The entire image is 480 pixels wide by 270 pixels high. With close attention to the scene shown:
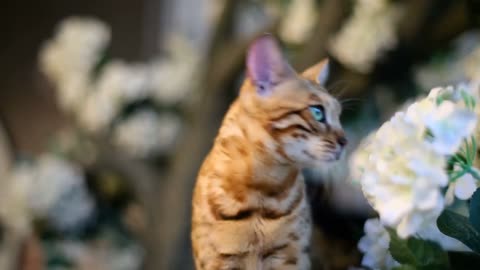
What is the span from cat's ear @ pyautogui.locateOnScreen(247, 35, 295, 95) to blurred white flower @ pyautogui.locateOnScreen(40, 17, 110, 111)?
0.73m

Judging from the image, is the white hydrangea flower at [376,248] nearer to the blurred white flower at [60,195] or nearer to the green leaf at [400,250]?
the green leaf at [400,250]

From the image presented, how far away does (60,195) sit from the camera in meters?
0.98

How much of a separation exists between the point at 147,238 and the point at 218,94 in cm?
23

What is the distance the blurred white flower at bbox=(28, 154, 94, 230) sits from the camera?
0.98 meters

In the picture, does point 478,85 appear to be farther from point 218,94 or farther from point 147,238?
point 147,238

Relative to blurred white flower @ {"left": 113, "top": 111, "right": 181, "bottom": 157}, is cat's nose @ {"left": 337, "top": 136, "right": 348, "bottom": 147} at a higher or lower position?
higher

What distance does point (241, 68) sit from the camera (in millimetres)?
805

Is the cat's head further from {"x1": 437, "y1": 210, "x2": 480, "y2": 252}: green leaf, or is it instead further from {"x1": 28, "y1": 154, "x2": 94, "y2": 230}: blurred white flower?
{"x1": 28, "y1": 154, "x2": 94, "y2": 230}: blurred white flower

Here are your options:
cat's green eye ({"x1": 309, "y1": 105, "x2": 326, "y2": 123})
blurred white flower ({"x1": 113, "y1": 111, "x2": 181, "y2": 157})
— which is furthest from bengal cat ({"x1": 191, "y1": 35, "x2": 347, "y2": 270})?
blurred white flower ({"x1": 113, "y1": 111, "x2": 181, "y2": 157})

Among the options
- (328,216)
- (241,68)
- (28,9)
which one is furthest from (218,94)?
(28,9)

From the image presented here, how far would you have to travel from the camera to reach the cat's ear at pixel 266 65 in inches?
13.6

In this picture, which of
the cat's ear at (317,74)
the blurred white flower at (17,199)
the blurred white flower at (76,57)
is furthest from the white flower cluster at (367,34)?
the blurred white flower at (17,199)

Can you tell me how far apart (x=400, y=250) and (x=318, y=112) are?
0.09 m

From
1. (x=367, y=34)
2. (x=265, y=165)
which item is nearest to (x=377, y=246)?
(x=265, y=165)
